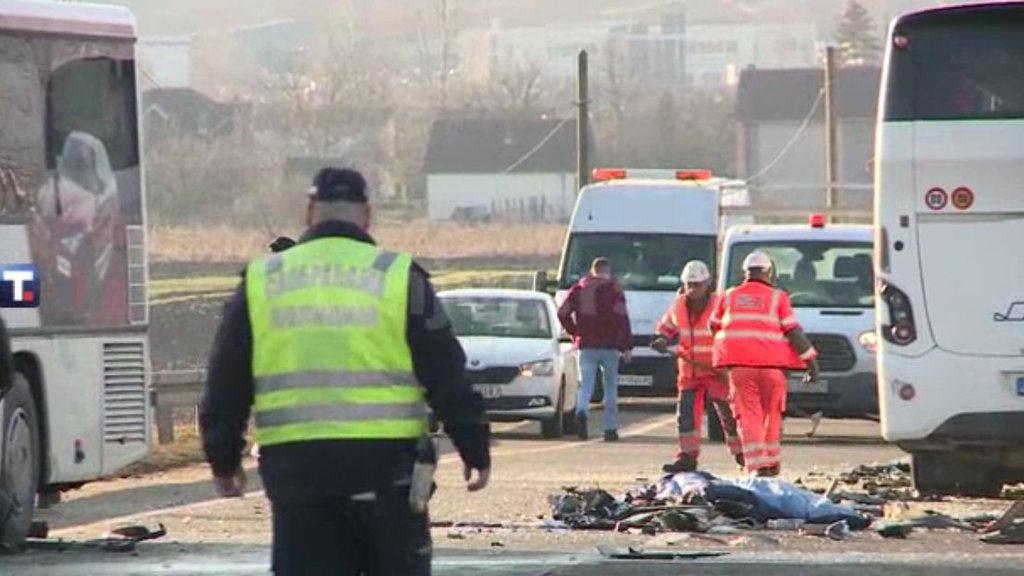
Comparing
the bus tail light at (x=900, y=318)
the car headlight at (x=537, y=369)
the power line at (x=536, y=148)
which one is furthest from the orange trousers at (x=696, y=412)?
the power line at (x=536, y=148)

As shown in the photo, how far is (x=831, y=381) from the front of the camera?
2488cm

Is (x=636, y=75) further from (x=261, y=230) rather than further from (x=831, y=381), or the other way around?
(x=831, y=381)

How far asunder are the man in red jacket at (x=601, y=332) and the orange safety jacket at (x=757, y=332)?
6.66m

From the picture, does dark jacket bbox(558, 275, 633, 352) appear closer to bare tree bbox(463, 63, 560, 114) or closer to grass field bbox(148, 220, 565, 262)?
grass field bbox(148, 220, 565, 262)

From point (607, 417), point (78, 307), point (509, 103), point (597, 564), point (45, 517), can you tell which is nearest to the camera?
point (597, 564)

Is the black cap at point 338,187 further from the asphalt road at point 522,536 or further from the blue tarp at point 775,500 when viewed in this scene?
the blue tarp at point 775,500

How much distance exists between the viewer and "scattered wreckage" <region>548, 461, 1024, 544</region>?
14.1 metres

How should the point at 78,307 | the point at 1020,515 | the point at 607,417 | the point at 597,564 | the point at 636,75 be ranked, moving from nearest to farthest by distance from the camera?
1. the point at 597,564
2. the point at 1020,515
3. the point at 78,307
4. the point at 607,417
5. the point at 636,75

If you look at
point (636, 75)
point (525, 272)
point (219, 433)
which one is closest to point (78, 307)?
point (219, 433)

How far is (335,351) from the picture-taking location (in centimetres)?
763

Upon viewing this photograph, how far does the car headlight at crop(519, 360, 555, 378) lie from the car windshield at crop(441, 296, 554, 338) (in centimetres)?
67

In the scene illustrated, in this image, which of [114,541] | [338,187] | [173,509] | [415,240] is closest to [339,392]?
[338,187]

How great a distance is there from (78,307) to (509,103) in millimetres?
104267

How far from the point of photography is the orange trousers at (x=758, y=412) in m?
17.4
